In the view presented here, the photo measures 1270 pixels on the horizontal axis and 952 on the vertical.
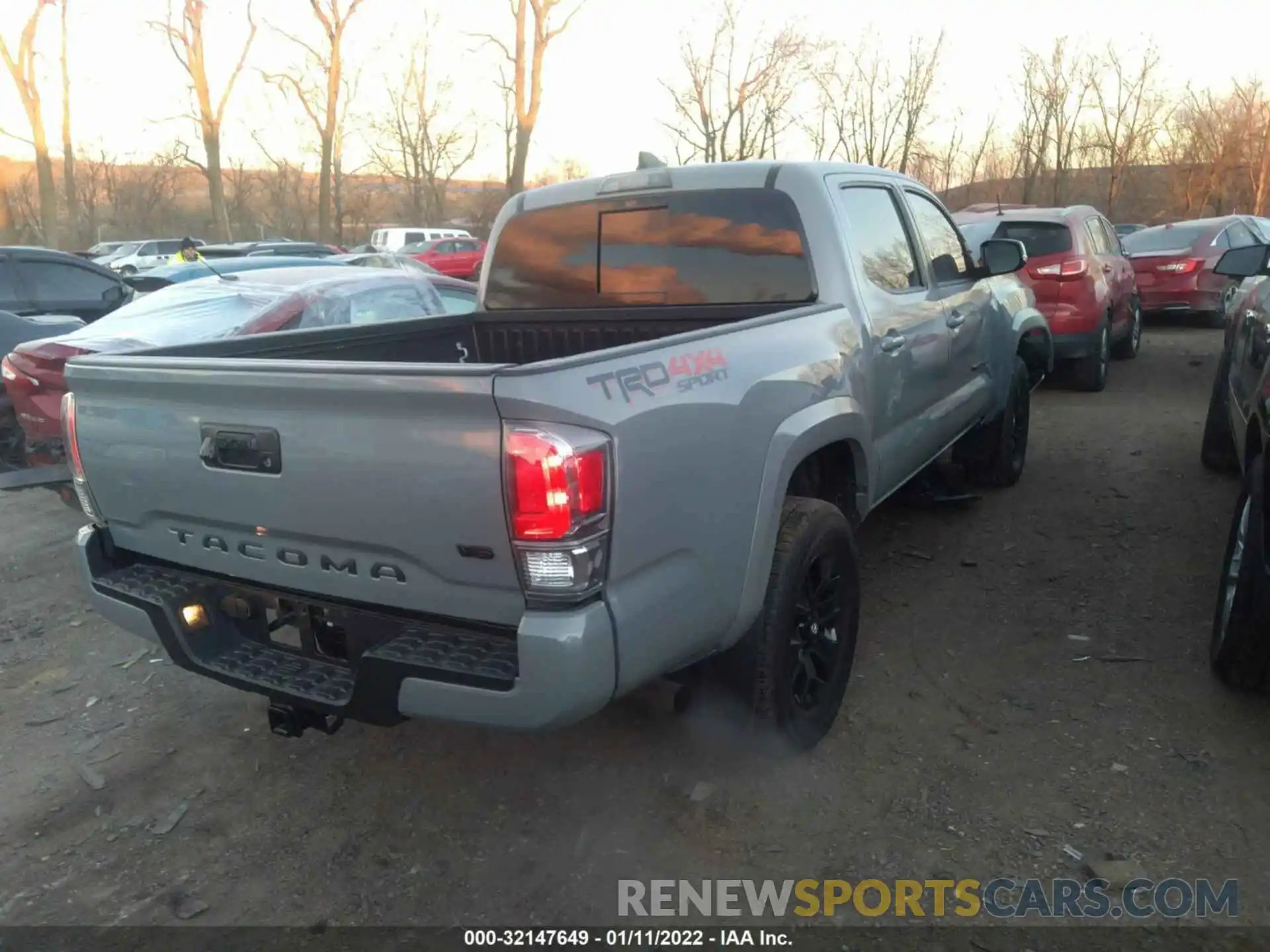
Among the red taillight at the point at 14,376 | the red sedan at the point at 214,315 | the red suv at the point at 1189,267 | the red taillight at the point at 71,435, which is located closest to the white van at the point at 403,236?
the red suv at the point at 1189,267

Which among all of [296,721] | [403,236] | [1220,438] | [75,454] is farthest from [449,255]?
[296,721]

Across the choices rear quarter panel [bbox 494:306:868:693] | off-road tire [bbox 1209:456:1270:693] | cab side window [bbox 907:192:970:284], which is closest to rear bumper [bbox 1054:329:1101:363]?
cab side window [bbox 907:192:970:284]

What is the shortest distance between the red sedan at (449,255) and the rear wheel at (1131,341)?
16.7 m

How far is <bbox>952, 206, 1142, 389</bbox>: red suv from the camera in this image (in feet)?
27.5

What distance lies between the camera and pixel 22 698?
3932 mm

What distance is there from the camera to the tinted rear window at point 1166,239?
41.7ft

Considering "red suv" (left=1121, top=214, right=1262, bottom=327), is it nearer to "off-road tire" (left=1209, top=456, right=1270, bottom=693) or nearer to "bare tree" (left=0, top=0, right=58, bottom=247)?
"off-road tire" (left=1209, top=456, right=1270, bottom=693)

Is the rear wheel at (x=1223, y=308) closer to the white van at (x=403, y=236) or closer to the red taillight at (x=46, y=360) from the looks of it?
the red taillight at (x=46, y=360)

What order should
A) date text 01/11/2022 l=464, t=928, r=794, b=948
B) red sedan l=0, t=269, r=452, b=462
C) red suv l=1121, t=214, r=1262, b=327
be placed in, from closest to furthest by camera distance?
date text 01/11/2022 l=464, t=928, r=794, b=948
red sedan l=0, t=269, r=452, b=462
red suv l=1121, t=214, r=1262, b=327

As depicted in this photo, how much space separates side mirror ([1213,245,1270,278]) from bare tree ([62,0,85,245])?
35059 mm

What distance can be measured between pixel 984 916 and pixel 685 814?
903 mm

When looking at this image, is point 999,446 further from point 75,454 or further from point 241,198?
point 241,198

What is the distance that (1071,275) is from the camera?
8328 millimetres

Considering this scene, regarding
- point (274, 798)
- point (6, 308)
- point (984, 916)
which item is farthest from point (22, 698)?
point (6, 308)
